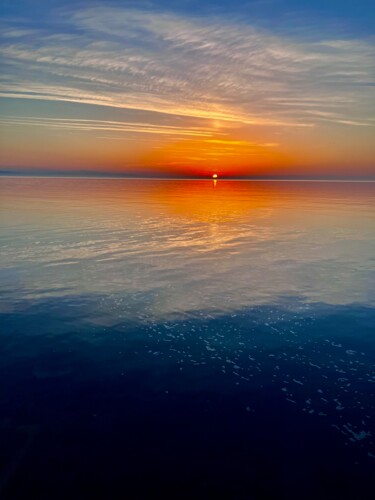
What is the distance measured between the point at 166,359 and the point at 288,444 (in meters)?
5.68

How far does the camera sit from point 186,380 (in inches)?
539

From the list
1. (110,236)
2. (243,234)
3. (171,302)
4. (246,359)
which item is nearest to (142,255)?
(110,236)

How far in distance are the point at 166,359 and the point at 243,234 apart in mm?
29884

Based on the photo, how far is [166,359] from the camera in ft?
49.4

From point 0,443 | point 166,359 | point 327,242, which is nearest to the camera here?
point 0,443

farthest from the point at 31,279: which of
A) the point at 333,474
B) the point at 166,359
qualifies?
the point at 333,474

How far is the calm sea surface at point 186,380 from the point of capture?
31.8 ft

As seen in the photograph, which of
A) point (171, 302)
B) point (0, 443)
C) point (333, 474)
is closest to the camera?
point (333, 474)

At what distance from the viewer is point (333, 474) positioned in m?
9.75

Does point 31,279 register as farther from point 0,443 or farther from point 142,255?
point 0,443

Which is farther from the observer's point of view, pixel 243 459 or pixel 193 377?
pixel 193 377

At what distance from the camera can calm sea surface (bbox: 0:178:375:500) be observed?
9688mm

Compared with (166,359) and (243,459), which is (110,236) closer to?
(166,359)

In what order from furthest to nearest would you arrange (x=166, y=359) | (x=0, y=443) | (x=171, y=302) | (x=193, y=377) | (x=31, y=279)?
(x=31, y=279), (x=171, y=302), (x=166, y=359), (x=193, y=377), (x=0, y=443)
